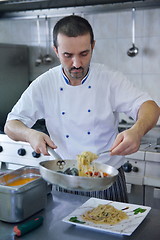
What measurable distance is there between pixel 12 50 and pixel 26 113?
5.58ft

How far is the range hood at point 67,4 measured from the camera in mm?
2926

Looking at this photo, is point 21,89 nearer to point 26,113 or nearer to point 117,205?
point 26,113

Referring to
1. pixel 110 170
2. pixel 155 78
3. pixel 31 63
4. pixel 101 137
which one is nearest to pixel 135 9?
pixel 155 78

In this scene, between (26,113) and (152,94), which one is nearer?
(26,113)

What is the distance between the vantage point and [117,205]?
1.58m

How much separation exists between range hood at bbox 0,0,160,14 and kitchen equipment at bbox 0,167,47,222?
1914mm

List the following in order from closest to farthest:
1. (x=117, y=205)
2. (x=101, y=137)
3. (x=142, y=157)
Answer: (x=117, y=205), (x=101, y=137), (x=142, y=157)

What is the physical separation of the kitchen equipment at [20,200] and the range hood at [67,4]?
191cm

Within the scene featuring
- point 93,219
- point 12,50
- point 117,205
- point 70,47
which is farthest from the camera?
point 12,50

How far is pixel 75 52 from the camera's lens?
1.73 metres

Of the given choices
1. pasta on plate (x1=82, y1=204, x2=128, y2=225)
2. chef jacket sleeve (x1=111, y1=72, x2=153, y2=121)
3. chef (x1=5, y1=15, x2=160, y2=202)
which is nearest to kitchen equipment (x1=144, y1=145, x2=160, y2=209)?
chef (x1=5, y1=15, x2=160, y2=202)

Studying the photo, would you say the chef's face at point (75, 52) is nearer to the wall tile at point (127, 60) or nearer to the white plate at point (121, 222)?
the white plate at point (121, 222)

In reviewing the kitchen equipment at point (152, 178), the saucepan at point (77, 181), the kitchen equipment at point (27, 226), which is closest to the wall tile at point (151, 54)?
the kitchen equipment at point (152, 178)

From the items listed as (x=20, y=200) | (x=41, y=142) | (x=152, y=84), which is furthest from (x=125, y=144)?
(x=152, y=84)
